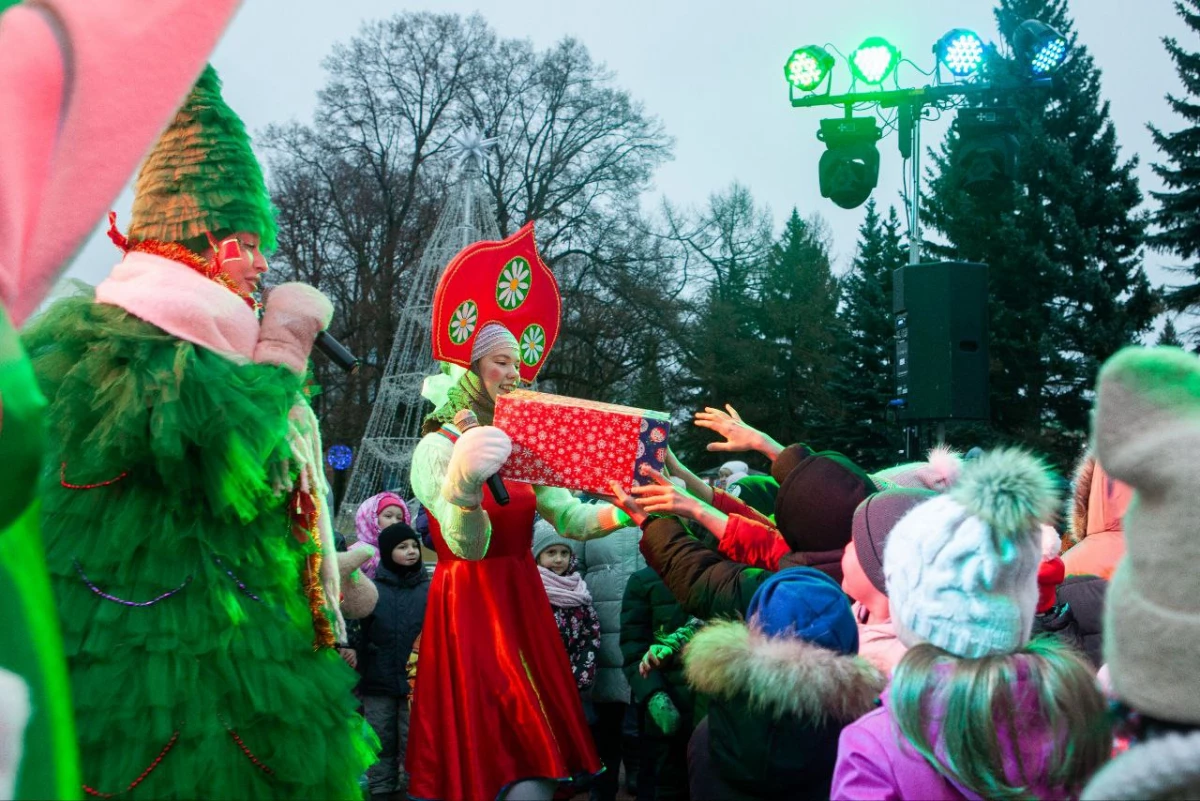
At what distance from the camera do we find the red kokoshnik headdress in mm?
4430

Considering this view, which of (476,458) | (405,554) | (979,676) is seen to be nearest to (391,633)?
(405,554)

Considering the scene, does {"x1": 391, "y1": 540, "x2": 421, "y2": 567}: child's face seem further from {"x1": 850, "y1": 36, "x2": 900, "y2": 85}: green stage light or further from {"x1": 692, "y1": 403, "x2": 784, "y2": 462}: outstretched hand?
{"x1": 850, "y1": 36, "x2": 900, "y2": 85}: green stage light

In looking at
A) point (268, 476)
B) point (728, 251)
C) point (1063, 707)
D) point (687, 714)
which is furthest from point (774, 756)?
point (728, 251)

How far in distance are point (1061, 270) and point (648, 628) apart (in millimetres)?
20206

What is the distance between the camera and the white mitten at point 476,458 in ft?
11.9

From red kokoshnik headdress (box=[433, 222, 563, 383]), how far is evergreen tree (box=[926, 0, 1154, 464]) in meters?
19.0

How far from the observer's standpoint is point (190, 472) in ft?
8.37

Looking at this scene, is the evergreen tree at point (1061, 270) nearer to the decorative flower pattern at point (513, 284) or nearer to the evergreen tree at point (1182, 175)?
the evergreen tree at point (1182, 175)

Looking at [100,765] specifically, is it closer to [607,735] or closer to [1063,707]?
[1063,707]

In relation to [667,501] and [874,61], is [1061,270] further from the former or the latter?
[667,501]

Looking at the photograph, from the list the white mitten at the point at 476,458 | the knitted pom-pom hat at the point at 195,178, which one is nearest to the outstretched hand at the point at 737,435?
the white mitten at the point at 476,458

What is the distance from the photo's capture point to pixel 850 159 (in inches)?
377

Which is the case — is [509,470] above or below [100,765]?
above

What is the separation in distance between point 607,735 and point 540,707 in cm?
244
